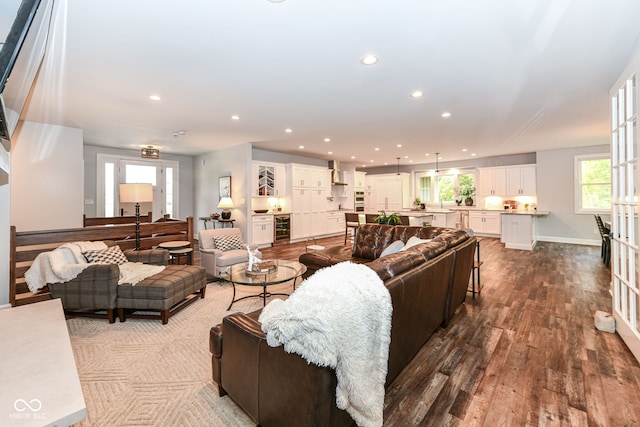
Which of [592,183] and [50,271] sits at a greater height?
[592,183]

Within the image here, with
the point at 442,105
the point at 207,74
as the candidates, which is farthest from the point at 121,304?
the point at 442,105

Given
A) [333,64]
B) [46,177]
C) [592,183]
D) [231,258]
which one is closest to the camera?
[333,64]

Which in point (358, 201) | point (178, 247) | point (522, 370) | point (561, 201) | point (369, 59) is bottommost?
point (522, 370)

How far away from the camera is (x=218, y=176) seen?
25.0 ft

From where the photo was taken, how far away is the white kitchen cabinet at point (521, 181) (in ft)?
26.4

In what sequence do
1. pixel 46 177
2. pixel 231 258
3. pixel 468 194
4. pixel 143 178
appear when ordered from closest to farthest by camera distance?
1. pixel 231 258
2. pixel 46 177
3. pixel 143 178
4. pixel 468 194

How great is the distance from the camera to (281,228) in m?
7.56

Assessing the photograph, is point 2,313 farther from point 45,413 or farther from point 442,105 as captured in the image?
point 442,105

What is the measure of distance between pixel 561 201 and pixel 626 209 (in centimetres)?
632

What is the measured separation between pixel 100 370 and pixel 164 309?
0.76 metres

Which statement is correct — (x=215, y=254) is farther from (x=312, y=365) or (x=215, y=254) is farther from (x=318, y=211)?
(x=318, y=211)

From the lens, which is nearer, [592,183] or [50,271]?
[50,271]

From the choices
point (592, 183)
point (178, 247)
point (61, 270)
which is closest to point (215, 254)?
point (178, 247)

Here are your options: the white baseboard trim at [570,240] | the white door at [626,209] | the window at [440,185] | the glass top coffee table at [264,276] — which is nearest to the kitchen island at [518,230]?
the white baseboard trim at [570,240]
